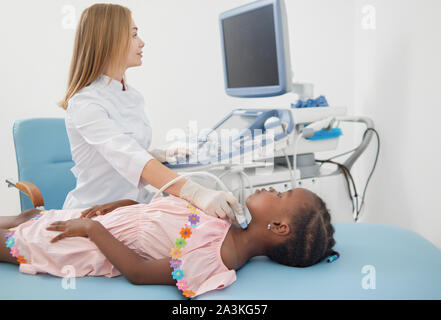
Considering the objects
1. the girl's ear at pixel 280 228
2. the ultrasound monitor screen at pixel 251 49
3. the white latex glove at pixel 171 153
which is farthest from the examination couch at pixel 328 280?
the ultrasound monitor screen at pixel 251 49

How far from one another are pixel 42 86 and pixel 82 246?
1808 millimetres

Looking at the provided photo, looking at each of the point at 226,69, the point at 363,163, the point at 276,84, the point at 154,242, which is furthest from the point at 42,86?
the point at 363,163

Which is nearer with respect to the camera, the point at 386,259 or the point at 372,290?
the point at 372,290

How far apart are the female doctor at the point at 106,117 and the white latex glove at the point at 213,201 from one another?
38 millimetres

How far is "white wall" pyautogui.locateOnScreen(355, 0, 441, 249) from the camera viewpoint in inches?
54.5

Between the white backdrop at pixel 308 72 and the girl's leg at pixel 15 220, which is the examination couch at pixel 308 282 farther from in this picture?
the white backdrop at pixel 308 72

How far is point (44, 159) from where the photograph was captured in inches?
71.0

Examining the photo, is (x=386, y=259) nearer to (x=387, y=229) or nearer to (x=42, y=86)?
(x=387, y=229)

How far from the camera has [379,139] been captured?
1.79 meters

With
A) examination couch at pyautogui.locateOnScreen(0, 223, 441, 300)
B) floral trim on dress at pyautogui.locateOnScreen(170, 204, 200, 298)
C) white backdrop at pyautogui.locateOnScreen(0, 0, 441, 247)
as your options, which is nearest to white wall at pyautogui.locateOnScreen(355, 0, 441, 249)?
white backdrop at pyautogui.locateOnScreen(0, 0, 441, 247)

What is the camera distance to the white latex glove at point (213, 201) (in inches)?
41.6

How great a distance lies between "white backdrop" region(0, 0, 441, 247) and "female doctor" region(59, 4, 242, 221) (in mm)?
1002
